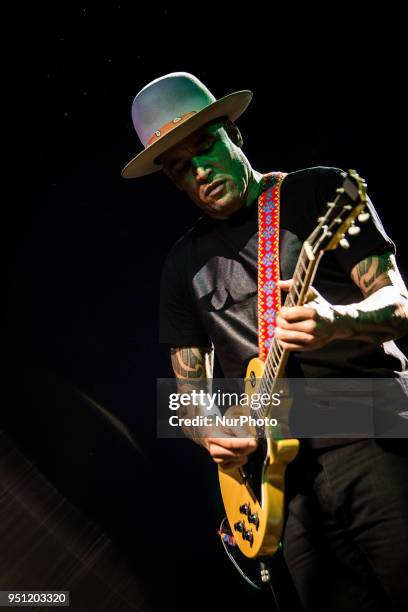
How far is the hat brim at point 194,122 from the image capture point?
180cm

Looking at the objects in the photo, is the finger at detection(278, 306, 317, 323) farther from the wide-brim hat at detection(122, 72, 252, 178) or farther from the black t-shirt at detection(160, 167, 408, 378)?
the wide-brim hat at detection(122, 72, 252, 178)

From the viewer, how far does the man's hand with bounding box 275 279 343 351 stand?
1168 mm

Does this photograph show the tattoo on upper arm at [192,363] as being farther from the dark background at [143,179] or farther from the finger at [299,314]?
the finger at [299,314]

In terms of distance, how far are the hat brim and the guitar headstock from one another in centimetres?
76

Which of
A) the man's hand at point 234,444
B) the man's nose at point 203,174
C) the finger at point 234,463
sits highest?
the man's nose at point 203,174

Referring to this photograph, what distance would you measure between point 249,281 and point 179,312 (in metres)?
0.43

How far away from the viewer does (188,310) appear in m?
2.10

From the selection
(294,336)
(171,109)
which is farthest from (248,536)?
(171,109)

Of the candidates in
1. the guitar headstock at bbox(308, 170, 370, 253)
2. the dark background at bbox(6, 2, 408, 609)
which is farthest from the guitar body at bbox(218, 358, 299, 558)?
the dark background at bbox(6, 2, 408, 609)

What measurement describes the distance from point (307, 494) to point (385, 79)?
6.21 feet

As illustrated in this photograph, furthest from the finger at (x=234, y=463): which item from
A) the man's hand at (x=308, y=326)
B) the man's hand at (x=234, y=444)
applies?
the man's hand at (x=308, y=326)

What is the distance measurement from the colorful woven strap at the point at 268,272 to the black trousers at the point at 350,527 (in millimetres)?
381

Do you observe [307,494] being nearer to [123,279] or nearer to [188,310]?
[188,310]

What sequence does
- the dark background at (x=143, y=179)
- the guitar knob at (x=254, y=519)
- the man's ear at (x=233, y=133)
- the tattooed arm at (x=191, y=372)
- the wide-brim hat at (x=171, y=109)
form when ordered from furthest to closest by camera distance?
the dark background at (x=143, y=179) < the tattooed arm at (x=191, y=372) < the man's ear at (x=233, y=133) < the wide-brim hat at (x=171, y=109) < the guitar knob at (x=254, y=519)
